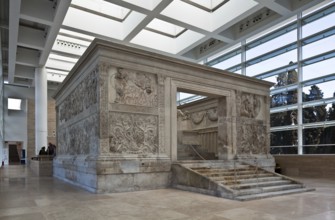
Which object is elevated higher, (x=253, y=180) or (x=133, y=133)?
(x=133, y=133)

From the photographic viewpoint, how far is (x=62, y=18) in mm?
16469

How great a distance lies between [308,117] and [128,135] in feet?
39.4

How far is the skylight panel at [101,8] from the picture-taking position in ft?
59.7

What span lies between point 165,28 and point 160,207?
18.2 m

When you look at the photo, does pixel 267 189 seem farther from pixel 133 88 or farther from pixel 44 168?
pixel 44 168

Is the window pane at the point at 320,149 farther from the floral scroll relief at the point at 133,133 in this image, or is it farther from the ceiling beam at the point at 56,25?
the ceiling beam at the point at 56,25

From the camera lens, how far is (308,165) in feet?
47.9

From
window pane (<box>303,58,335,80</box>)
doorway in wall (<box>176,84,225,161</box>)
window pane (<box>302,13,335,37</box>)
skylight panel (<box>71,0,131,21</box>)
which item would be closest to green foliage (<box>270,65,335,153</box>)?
window pane (<box>303,58,335,80</box>)

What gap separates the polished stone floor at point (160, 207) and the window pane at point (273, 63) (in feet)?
38.4

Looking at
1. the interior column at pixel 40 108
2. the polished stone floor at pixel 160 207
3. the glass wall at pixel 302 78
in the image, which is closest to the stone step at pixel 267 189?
the polished stone floor at pixel 160 207

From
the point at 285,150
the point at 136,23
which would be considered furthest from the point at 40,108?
the point at 285,150

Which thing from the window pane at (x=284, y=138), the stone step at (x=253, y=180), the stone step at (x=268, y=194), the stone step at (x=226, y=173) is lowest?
the stone step at (x=268, y=194)

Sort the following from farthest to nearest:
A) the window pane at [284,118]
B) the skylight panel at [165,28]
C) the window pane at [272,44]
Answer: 1. the skylight panel at [165,28]
2. the window pane at [272,44]
3. the window pane at [284,118]

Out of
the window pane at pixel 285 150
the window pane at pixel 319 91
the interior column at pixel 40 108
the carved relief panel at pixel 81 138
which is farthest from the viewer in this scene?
the interior column at pixel 40 108
